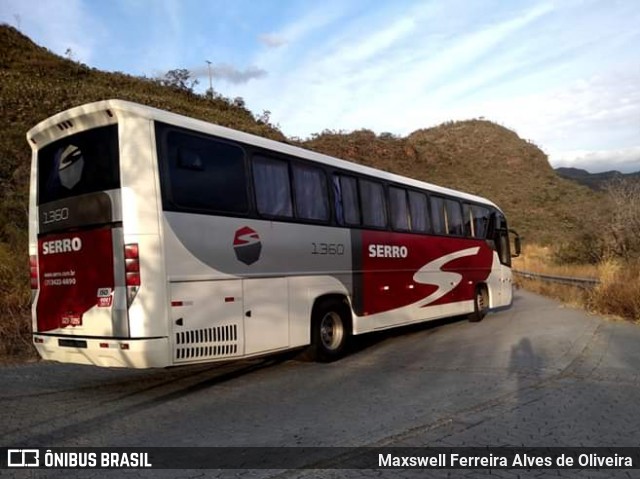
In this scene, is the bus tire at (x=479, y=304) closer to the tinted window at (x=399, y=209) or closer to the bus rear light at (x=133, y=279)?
the tinted window at (x=399, y=209)

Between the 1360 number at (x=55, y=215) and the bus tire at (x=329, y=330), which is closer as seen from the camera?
the 1360 number at (x=55, y=215)

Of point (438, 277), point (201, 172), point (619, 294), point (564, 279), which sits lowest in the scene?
point (619, 294)

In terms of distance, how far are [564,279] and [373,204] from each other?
1371 cm

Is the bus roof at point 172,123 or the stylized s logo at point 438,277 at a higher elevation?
the bus roof at point 172,123

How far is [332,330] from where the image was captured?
960 cm

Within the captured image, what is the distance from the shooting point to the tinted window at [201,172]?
6898 mm

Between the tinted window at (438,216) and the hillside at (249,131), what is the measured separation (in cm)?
831

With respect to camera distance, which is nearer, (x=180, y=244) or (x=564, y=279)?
(x=180, y=244)

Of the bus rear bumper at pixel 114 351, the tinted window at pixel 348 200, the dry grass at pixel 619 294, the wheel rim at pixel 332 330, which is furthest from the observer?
the dry grass at pixel 619 294

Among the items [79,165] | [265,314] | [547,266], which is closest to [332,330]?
[265,314]

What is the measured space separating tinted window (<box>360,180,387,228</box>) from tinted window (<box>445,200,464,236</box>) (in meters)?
3.12

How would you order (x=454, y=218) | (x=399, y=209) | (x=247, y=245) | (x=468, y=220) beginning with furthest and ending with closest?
(x=468, y=220) → (x=454, y=218) → (x=399, y=209) → (x=247, y=245)

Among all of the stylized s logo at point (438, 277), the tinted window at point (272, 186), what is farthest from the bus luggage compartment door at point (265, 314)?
the stylized s logo at point (438, 277)

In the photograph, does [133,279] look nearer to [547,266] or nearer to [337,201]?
[337,201]
